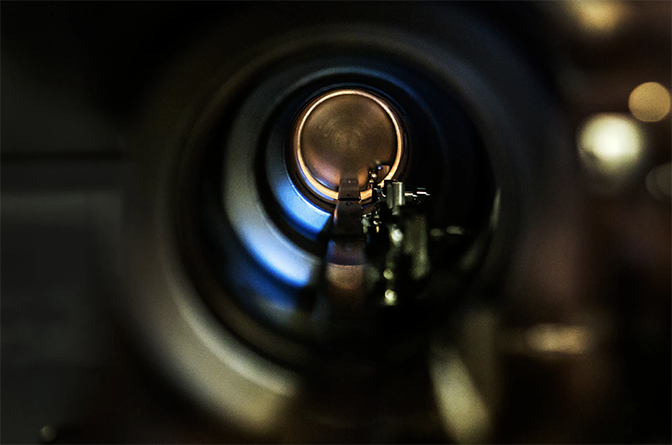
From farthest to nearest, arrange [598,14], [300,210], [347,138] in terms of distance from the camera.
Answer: [347,138] < [300,210] < [598,14]

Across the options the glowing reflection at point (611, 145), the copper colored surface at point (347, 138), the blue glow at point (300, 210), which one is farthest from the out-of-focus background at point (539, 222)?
the copper colored surface at point (347, 138)

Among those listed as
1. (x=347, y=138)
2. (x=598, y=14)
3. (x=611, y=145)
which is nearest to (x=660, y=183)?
(x=611, y=145)

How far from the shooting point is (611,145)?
479 mm

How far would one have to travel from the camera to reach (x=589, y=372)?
0.49m

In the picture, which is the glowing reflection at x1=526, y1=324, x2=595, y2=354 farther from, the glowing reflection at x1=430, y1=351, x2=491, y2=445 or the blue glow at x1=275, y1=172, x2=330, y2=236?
the blue glow at x1=275, y1=172, x2=330, y2=236

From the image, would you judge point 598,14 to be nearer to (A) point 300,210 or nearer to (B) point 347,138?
(A) point 300,210

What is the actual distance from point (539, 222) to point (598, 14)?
0.19 meters

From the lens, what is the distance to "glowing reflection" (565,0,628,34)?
0.47m

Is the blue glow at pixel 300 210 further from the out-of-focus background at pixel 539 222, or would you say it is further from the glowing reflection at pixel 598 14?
the glowing reflection at pixel 598 14

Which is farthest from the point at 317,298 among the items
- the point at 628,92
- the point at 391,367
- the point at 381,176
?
the point at 381,176

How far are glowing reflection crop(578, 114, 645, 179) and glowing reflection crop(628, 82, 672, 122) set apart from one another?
0.01 meters

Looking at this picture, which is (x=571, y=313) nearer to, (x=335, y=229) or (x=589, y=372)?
(x=589, y=372)

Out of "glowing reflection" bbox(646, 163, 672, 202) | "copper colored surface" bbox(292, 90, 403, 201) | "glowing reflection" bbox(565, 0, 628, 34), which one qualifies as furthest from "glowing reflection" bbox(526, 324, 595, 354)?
"copper colored surface" bbox(292, 90, 403, 201)

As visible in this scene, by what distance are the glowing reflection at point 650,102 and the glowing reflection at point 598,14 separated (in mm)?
60
